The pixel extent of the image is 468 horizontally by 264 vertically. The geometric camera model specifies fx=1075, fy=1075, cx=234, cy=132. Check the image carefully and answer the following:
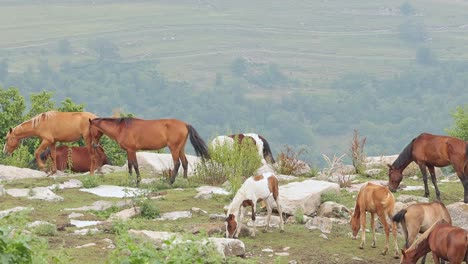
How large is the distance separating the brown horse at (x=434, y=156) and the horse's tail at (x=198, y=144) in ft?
13.3

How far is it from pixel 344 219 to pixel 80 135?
7733 millimetres

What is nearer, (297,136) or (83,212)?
(83,212)

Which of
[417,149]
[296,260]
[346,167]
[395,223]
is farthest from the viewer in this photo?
[346,167]

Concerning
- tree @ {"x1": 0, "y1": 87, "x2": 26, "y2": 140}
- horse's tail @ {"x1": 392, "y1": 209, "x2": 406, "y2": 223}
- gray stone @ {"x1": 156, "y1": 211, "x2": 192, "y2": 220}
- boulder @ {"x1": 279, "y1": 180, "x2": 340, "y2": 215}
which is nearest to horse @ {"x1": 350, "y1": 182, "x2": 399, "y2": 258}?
horse's tail @ {"x1": 392, "y1": 209, "x2": 406, "y2": 223}

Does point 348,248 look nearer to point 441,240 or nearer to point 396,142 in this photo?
point 441,240

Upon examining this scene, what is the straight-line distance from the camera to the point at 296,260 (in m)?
15.7

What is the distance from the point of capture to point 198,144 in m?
23.3

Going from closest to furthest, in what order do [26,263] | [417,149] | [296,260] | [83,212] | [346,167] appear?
[26,263] < [296,260] < [83,212] < [417,149] < [346,167]

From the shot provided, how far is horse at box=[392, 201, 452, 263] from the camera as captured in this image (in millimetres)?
16422

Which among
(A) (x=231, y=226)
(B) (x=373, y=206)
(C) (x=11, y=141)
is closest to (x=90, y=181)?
(C) (x=11, y=141)

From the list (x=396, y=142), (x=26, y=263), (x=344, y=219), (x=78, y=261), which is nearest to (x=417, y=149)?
(x=344, y=219)

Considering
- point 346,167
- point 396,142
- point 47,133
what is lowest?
point 396,142

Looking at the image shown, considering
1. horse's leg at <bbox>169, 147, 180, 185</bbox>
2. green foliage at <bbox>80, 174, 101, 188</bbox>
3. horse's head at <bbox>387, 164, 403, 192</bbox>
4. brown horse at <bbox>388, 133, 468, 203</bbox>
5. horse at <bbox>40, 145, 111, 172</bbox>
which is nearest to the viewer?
brown horse at <bbox>388, 133, 468, 203</bbox>

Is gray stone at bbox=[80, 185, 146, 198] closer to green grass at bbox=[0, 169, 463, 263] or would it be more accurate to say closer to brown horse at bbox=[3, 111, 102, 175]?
green grass at bbox=[0, 169, 463, 263]
